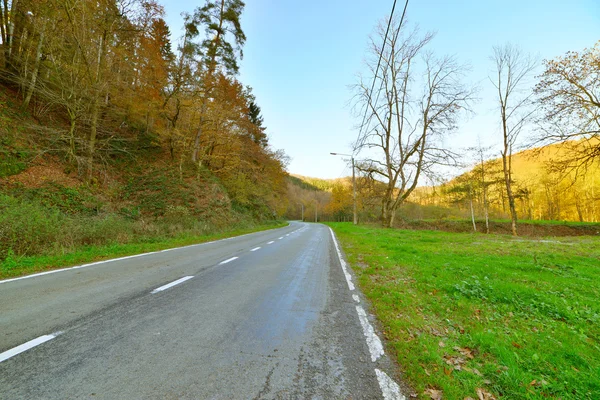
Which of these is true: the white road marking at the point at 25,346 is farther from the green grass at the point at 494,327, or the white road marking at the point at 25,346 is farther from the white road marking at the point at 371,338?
the green grass at the point at 494,327

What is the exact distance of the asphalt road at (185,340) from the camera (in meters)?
2.04

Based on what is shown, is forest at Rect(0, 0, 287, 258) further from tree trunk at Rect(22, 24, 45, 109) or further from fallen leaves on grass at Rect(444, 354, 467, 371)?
fallen leaves on grass at Rect(444, 354, 467, 371)

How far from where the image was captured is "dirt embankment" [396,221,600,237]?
26484 mm

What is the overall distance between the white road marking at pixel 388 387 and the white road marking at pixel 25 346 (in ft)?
11.2

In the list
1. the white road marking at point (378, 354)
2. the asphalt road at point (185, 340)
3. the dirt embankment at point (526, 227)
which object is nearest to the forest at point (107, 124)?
the asphalt road at point (185, 340)

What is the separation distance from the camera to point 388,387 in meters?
2.17

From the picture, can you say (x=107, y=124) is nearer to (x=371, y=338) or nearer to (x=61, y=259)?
(x=61, y=259)

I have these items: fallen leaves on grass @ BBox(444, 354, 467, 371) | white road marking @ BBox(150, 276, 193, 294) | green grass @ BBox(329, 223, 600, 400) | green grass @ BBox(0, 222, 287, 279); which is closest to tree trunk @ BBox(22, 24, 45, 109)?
green grass @ BBox(0, 222, 287, 279)

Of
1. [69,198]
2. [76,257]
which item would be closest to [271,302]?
[76,257]

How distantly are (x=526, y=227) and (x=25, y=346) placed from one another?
40.2 meters

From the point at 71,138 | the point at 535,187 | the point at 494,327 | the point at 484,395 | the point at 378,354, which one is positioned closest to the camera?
the point at 484,395

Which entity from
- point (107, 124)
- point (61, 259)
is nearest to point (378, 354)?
point (61, 259)

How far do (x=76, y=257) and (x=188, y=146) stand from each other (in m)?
17.6

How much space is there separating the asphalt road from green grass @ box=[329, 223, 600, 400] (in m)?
0.48
